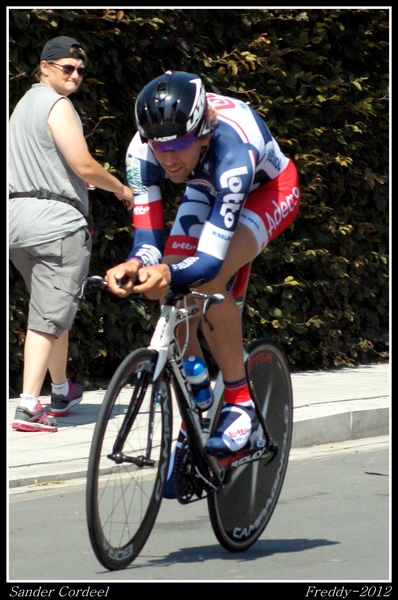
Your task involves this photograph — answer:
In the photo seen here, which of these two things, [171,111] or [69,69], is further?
[69,69]

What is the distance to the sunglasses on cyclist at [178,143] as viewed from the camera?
15.2 feet

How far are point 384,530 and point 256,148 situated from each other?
189 centimetres

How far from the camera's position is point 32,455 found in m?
6.76

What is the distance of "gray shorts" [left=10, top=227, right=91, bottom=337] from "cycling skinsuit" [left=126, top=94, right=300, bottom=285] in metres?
2.34

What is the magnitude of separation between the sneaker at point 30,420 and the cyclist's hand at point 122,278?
121 inches

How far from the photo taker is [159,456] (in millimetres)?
4641

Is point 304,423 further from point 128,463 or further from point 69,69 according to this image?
point 128,463

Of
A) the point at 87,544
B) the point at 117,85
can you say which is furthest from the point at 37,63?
the point at 87,544

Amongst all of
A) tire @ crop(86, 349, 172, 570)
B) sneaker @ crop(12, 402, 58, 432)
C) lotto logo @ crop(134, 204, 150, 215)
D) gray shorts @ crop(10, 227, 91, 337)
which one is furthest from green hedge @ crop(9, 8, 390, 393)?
tire @ crop(86, 349, 172, 570)

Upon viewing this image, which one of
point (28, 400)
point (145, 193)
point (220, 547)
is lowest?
Answer: point (28, 400)

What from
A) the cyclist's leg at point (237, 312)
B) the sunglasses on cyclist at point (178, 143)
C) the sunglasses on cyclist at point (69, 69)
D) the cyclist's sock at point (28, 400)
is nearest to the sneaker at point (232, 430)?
the cyclist's leg at point (237, 312)

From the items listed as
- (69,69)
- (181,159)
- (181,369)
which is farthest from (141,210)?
(69,69)

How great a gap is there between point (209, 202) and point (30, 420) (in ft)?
8.71

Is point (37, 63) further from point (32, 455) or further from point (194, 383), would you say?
point (194, 383)
